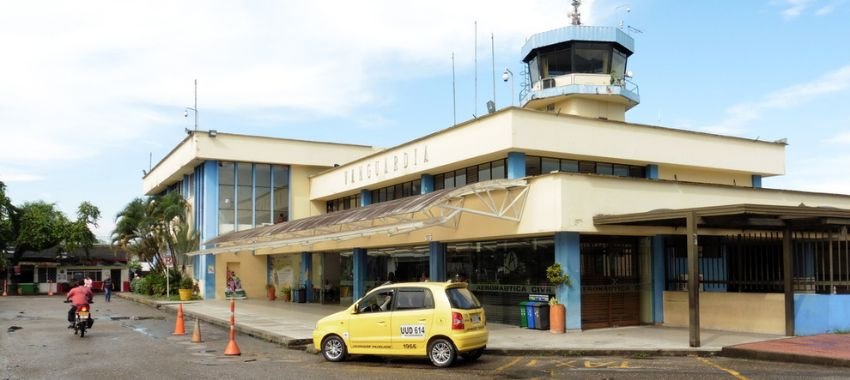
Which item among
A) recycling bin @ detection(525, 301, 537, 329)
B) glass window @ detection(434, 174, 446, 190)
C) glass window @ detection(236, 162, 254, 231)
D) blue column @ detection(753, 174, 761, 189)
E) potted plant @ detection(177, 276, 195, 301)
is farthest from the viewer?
glass window @ detection(236, 162, 254, 231)

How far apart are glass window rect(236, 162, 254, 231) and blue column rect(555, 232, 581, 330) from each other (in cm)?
2224

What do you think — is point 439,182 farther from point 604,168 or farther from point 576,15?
point 576,15

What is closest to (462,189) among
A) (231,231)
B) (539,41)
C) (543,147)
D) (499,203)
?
(499,203)

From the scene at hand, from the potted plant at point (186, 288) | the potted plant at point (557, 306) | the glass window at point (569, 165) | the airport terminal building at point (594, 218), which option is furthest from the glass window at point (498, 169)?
the potted plant at point (186, 288)

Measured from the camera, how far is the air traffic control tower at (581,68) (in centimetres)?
2806

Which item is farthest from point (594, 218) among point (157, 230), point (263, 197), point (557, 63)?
point (157, 230)

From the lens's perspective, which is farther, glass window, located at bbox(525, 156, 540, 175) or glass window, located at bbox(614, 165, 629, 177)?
glass window, located at bbox(614, 165, 629, 177)

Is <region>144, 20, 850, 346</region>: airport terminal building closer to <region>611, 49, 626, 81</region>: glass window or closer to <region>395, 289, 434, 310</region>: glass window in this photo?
A: <region>611, 49, 626, 81</region>: glass window

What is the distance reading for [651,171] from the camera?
24.2m

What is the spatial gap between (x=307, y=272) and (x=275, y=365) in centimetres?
2118

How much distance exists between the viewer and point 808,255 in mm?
24188

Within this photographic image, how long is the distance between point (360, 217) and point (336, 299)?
11610mm

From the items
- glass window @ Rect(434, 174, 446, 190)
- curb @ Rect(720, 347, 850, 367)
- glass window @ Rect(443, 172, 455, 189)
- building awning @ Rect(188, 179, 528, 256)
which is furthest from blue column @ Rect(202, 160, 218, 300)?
curb @ Rect(720, 347, 850, 367)

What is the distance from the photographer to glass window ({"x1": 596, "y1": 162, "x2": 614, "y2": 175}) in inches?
923
